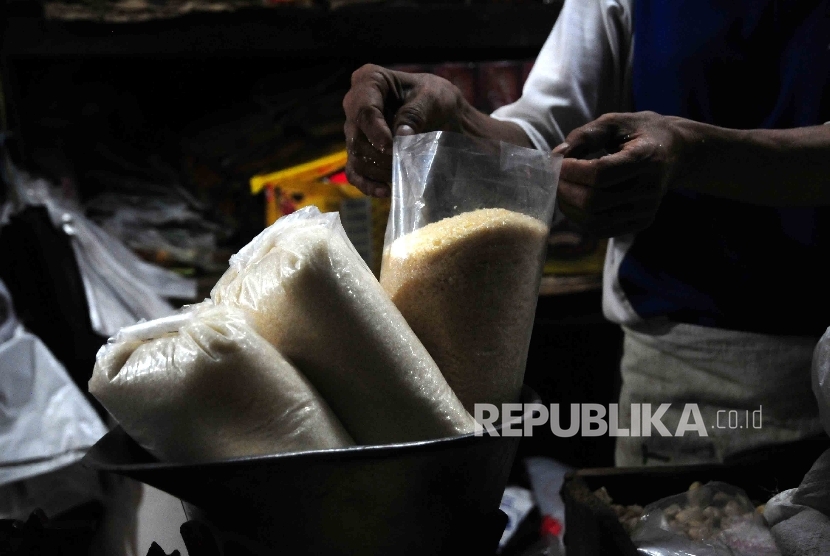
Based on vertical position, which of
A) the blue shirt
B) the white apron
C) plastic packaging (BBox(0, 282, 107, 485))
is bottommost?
plastic packaging (BBox(0, 282, 107, 485))

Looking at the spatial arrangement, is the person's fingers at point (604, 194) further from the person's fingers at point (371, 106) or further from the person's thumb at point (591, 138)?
the person's fingers at point (371, 106)

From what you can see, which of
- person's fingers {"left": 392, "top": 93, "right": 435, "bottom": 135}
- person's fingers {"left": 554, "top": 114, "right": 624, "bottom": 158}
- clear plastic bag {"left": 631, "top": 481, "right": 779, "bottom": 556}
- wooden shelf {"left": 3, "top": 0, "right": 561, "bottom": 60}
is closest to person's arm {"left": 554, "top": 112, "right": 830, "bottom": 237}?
person's fingers {"left": 554, "top": 114, "right": 624, "bottom": 158}

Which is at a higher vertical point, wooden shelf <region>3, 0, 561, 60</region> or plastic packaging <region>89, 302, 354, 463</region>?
wooden shelf <region>3, 0, 561, 60</region>

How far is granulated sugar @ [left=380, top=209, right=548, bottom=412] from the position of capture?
0.40 metres

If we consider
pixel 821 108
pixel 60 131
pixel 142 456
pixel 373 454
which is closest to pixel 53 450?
pixel 60 131

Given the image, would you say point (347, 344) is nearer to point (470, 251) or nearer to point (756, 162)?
point (470, 251)

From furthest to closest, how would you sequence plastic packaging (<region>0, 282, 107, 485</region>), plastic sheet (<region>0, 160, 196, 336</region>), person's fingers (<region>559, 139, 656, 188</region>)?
plastic sheet (<region>0, 160, 196, 336</region>) < plastic packaging (<region>0, 282, 107, 485</region>) < person's fingers (<region>559, 139, 656, 188</region>)

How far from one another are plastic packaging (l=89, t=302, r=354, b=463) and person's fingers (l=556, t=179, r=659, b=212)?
251 mm

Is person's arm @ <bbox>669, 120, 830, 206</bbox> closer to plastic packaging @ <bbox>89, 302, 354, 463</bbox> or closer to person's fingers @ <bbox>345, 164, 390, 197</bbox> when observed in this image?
person's fingers @ <bbox>345, 164, 390, 197</bbox>

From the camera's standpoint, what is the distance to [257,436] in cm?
33

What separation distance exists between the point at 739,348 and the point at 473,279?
0.45m

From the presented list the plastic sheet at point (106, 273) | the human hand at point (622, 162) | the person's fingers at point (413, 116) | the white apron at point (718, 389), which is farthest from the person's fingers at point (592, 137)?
the plastic sheet at point (106, 273)

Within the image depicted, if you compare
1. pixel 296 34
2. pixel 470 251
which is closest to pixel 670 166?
pixel 470 251

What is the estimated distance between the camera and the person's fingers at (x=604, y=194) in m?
0.49
